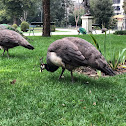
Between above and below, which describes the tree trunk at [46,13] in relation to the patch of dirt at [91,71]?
above

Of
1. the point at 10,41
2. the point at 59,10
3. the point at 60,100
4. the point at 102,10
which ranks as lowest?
the point at 60,100

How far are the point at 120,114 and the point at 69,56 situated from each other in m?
1.68

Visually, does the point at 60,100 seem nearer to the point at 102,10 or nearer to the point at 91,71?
the point at 91,71

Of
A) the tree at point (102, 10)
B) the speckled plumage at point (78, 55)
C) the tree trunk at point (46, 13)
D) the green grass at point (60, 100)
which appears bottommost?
the green grass at point (60, 100)

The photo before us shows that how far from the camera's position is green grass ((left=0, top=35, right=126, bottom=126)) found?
320 centimetres

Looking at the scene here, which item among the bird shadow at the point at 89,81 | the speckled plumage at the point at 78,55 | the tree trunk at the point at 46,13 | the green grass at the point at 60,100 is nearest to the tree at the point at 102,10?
the tree trunk at the point at 46,13

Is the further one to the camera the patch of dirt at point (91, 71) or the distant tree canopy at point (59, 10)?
the distant tree canopy at point (59, 10)

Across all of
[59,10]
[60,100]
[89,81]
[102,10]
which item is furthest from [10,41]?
[59,10]

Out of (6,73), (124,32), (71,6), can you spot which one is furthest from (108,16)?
(6,73)

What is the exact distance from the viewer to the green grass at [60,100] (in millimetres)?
3195

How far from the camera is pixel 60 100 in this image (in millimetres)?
3924

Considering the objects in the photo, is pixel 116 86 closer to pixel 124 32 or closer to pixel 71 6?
pixel 124 32

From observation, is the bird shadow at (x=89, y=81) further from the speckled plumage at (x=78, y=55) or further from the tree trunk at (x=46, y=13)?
the tree trunk at (x=46, y=13)

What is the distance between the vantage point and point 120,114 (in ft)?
11.3
